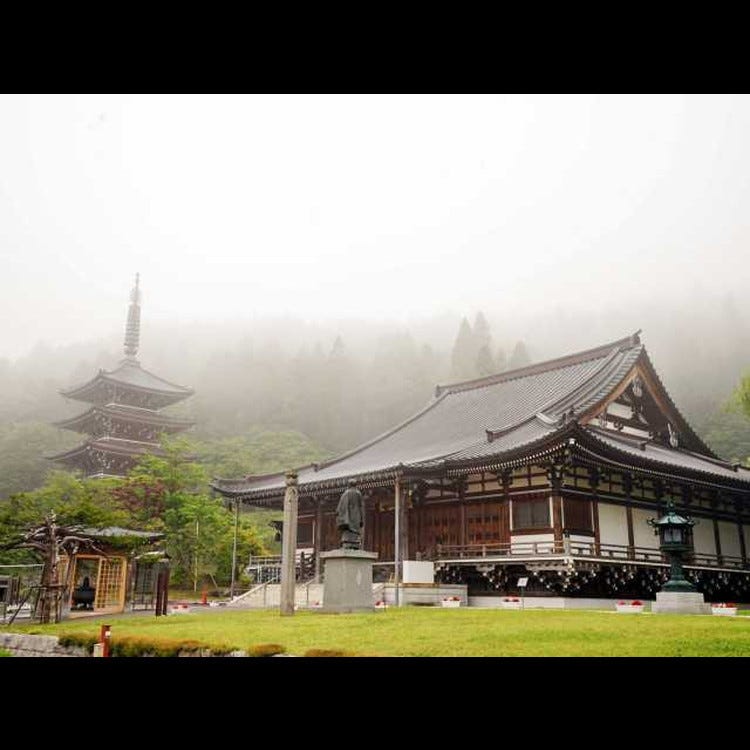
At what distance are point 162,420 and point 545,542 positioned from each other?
3341cm

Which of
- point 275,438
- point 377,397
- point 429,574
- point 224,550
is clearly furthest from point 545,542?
point 377,397

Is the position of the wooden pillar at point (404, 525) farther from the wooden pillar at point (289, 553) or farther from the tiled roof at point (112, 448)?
the tiled roof at point (112, 448)

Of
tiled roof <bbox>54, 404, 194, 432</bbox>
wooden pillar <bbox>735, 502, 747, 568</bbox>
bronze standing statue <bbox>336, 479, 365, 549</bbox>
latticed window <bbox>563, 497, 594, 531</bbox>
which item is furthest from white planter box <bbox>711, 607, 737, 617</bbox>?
tiled roof <bbox>54, 404, 194, 432</bbox>

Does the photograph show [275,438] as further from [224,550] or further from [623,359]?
[623,359]

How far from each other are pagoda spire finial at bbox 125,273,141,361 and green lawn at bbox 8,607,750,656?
4215cm

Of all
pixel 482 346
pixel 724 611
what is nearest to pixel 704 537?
pixel 724 611

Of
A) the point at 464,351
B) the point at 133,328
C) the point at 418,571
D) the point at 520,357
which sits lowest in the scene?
the point at 418,571

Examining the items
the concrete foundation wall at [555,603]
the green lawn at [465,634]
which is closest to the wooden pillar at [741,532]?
the concrete foundation wall at [555,603]

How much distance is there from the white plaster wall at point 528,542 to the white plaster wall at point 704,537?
7657mm

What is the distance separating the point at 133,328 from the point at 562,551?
43483 millimetres

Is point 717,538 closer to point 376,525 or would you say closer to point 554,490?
point 554,490

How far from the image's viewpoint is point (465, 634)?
10891 millimetres

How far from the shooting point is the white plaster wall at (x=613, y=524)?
22.6m

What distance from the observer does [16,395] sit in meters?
56.4
